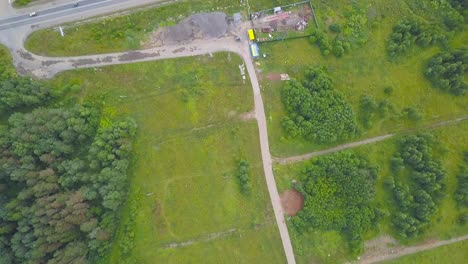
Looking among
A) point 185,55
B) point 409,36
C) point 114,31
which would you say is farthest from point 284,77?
point 114,31

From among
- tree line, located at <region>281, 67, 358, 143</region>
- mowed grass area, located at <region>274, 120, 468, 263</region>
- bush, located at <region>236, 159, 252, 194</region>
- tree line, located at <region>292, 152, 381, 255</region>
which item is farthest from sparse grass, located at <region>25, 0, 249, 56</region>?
tree line, located at <region>292, 152, 381, 255</region>

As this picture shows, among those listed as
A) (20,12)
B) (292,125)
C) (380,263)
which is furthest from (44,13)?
(380,263)

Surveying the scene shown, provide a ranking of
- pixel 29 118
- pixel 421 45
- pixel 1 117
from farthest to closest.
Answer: pixel 421 45 → pixel 1 117 → pixel 29 118

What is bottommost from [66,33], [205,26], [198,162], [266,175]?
[266,175]

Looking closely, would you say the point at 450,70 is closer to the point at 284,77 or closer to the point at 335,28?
the point at 335,28

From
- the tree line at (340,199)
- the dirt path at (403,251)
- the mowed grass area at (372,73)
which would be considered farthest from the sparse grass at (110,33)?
the dirt path at (403,251)

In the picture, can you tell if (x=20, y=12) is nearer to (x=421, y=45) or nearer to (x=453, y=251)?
(x=421, y=45)

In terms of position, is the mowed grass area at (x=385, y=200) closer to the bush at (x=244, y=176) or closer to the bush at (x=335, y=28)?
the bush at (x=244, y=176)
